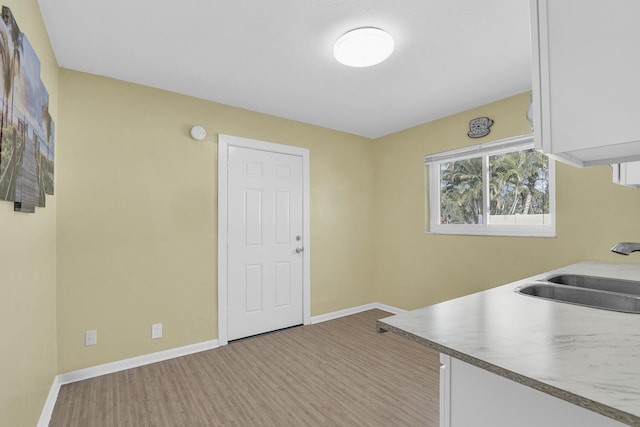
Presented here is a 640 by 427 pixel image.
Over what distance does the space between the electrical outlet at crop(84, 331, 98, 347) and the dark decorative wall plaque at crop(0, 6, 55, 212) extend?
1.19 m

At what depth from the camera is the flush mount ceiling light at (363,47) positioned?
190cm

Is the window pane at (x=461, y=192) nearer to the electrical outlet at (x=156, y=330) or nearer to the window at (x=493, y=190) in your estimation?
the window at (x=493, y=190)

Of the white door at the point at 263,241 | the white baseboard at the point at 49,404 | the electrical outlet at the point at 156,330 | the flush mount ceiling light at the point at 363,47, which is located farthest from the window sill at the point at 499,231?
the white baseboard at the point at 49,404

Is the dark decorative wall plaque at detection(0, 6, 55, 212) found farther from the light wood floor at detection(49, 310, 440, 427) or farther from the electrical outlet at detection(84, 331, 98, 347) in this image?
the light wood floor at detection(49, 310, 440, 427)

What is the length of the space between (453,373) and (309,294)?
9.06ft

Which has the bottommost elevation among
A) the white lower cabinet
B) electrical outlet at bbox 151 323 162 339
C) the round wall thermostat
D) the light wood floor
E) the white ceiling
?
the light wood floor

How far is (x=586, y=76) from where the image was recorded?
2.18 feet

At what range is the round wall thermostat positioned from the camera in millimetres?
2844

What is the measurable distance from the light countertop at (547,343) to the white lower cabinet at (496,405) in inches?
4.6

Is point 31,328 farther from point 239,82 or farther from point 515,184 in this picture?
point 515,184

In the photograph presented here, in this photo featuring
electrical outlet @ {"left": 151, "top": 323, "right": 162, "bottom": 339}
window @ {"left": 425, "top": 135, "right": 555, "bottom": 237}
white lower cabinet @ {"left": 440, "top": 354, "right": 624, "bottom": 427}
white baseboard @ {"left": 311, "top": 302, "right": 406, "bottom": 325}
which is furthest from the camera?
white baseboard @ {"left": 311, "top": 302, "right": 406, "bottom": 325}

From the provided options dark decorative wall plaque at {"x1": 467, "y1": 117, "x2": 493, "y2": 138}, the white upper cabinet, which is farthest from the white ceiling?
the white upper cabinet

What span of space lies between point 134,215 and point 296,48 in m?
1.87

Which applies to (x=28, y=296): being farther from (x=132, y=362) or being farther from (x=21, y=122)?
(x=132, y=362)
